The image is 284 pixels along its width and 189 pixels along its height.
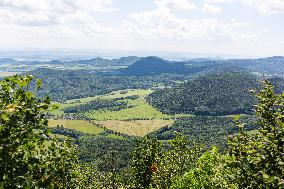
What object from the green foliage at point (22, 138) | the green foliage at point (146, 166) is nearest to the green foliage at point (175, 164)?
the green foliage at point (146, 166)

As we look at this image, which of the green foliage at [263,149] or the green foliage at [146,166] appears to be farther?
the green foliage at [146,166]

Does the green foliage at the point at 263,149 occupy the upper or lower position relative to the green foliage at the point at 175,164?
upper

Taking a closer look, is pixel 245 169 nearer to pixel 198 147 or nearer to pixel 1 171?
pixel 1 171

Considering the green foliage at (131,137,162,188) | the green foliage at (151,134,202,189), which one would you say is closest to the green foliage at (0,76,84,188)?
the green foliage at (151,134,202,189)

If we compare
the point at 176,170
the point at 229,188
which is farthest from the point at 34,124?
the point at 176,170

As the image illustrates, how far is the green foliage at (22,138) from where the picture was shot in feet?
41.3

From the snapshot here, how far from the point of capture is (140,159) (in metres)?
79.4

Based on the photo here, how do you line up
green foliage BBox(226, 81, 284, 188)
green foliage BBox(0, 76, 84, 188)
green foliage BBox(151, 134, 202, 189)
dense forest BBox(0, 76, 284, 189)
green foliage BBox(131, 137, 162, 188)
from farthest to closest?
green foliage BBox(131, 137, 162, 188), green foliage BBox(151, 134, 202, 189), green foliage BBox(226, 81, 284, 188), dense forest BBox(0, 76, 284, 189), green foliage BBox(0, 76, 84, 188)

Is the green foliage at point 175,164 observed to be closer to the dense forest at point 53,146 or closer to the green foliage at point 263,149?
the dense forest at point 53,146

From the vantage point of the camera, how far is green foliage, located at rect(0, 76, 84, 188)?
12.6 meters

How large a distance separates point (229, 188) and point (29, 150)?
1026 centimetres

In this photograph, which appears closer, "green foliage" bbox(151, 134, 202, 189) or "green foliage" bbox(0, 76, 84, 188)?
"green foliage" bbox(0, 76, 84, 188)

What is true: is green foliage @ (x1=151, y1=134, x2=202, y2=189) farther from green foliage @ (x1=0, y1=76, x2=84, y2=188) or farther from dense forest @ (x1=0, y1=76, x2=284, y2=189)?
green foliage @ (x1=0, y1=76, x2=84, y2=188)

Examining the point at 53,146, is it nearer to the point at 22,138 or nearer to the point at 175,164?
the point at 22,138
